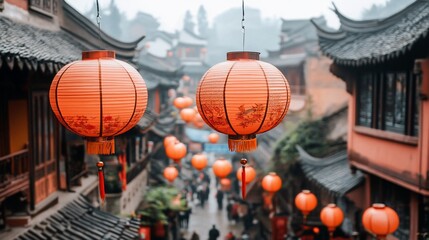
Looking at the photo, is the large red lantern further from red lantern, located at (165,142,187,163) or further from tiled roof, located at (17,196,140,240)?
red lantern, located at (165,142,187,163)

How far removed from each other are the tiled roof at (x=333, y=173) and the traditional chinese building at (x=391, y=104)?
55 cm

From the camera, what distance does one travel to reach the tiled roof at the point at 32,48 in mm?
6059

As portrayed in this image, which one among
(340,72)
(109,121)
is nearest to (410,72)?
(340,72)

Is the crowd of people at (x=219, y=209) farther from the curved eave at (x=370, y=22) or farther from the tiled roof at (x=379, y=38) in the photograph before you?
the curved eave at (x=370, y=22)

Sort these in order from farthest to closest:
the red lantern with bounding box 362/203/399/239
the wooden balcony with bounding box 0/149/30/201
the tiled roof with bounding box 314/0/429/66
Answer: the tiled roof with bounding box 314/0/429/66 < the red lantern with bounding box 362/203/399/239 < the wooden balcony with bounding box 0/149/30/201

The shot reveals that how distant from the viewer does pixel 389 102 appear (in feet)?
35.3

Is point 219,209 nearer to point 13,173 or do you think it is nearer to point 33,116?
point 33,116

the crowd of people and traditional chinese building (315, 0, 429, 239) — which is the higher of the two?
traditional chinese building (315, 0, 429, 239)

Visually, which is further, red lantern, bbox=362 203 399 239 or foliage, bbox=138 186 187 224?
foliage, bbox=138 186 187 224

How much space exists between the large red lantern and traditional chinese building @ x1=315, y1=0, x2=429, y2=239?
3935mm

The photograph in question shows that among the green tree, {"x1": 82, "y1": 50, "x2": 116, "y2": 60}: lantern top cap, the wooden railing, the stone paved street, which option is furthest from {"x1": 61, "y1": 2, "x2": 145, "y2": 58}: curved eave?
the green tree

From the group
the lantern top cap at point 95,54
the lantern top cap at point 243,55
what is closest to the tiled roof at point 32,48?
the lantern top cap at point 95,54

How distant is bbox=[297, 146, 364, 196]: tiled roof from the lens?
1259 centimetres

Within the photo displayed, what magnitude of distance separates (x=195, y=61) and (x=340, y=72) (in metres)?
43.5
